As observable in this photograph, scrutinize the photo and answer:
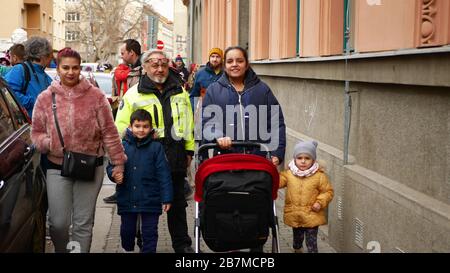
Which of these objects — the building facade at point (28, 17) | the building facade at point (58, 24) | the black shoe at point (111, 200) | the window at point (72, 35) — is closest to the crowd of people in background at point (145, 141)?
the black shoe at point (111, 200)

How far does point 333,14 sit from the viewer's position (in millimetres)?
8453

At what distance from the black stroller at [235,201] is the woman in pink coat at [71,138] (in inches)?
38.9

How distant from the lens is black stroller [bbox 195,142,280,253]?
17.4 feet

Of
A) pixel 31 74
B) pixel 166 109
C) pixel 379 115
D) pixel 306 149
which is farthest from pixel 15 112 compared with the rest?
pixel 379 115

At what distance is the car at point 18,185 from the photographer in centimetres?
425

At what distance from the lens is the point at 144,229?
6.38 metres

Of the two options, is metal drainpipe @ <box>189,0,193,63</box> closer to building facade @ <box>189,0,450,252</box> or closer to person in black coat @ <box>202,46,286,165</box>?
building facade @ <box>189,0,450,252</box>

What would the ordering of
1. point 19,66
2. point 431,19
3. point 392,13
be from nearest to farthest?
point 431,19
point 392,13
point 19,66

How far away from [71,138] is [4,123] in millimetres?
574

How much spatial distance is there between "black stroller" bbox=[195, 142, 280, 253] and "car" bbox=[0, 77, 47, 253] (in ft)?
3.95

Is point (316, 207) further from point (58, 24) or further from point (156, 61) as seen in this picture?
point (58, 24)
